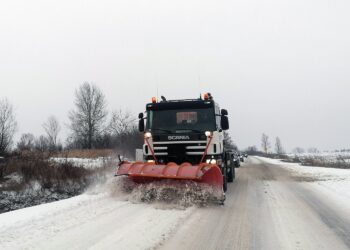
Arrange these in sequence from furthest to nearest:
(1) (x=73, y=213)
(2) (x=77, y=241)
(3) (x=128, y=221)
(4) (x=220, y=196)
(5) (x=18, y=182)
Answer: (5) (x=18, y=182)
(4) (x=220, y=196)
(1) (x=73, y=213)
(3) (x=128, y=221)
(2) (x=77, y=241)

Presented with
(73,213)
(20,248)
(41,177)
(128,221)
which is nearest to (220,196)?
(128,221)

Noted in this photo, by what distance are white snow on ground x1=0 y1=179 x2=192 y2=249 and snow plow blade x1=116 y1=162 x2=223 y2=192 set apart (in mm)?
813

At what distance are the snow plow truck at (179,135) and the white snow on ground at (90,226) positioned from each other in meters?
1.68

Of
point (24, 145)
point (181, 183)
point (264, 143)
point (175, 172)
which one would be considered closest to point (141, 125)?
point (175, 172)

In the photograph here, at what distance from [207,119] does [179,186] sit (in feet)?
8.78

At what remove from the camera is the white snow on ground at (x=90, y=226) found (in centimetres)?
543

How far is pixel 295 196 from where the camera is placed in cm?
1102

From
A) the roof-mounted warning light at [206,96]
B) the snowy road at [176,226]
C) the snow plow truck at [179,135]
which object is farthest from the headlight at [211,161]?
the roof-mounted warning light at [206,96]

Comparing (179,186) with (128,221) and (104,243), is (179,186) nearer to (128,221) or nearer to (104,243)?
(128,221)

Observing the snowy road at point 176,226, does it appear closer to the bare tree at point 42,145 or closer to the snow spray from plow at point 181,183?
the snow spray from plow at point 181,183

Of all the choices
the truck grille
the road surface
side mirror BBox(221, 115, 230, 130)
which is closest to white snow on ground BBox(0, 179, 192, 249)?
the road surface

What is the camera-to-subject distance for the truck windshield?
10766mm

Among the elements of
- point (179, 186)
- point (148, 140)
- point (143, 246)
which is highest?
point (148, 140)

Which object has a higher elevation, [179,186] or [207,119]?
[207,119]
